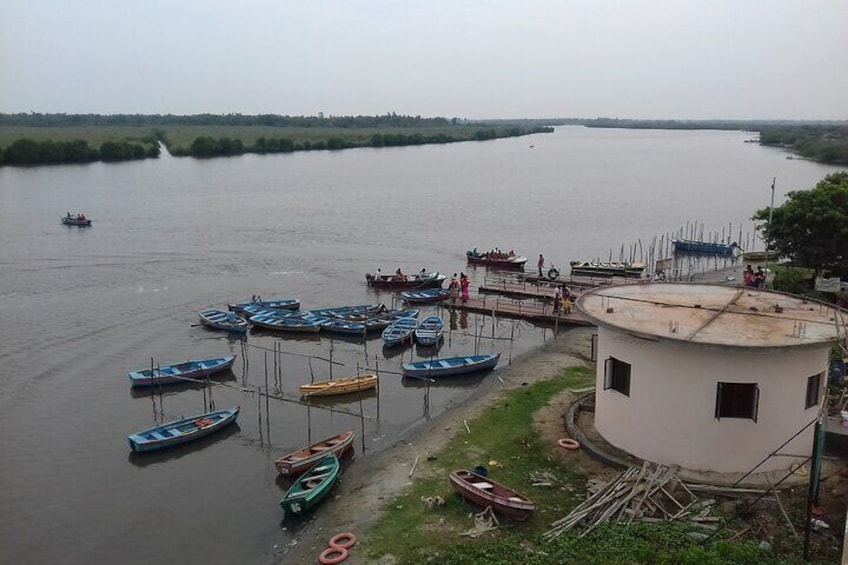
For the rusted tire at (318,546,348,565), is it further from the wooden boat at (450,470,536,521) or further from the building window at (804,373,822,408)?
the building window at (804,373,822,408)

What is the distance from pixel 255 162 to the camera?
128 meters

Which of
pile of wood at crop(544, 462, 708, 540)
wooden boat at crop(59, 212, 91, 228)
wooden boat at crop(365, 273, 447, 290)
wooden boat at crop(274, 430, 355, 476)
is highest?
wooden boat at crop(59, 212, 91, 228)

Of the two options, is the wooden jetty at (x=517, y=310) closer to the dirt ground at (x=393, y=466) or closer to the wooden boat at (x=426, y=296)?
the wooden boat at (x=426, y=296)

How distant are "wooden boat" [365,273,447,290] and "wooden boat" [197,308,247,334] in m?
9.38

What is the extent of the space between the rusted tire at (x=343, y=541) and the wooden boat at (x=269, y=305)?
21848 millimetres

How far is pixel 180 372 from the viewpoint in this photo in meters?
26.5

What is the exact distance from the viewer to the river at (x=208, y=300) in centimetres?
1795

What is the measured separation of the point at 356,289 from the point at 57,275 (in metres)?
18.6

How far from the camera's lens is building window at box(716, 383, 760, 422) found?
1484cm

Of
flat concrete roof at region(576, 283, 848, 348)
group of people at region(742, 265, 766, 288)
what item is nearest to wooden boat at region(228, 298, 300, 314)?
flat concrete roof at region(576, 283, 848, 348)

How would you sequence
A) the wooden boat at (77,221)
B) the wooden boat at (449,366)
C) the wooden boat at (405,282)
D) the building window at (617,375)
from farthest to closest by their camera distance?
the wooden boat at (77,221)
the wooden boat at (405,282)
the wooden boat at (449,366)
the building window at (617,375)

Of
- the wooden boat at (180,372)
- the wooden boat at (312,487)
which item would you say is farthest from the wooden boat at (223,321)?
the wooden boat at (312,487)

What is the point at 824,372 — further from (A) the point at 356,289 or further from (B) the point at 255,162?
(B) the point at 255,162

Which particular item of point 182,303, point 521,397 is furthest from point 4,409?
point 521,397
